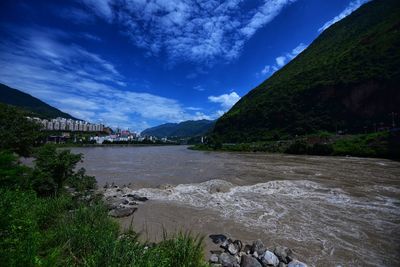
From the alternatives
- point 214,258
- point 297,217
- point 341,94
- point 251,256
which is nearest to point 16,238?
point 214,258

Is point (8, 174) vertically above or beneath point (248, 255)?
above

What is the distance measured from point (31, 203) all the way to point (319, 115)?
379 ft

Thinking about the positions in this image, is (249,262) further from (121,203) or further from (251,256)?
(121,203)

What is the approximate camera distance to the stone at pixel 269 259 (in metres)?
7.33

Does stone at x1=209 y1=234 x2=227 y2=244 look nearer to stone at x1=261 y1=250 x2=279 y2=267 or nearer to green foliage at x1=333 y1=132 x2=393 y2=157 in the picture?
stone at x1=261 y1=250 x2=279 y2=267

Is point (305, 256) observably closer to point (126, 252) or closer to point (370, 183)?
point (126, 252)

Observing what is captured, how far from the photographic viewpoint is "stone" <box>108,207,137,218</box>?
39.6 ft

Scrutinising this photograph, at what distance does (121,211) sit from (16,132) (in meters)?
13.6

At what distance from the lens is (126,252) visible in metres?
4.94

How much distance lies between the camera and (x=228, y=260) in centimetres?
738

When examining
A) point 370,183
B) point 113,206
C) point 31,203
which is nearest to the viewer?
point 31,203

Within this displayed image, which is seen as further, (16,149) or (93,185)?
(16,149)

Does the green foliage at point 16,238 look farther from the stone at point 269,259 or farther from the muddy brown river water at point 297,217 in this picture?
the stone at point 269,259

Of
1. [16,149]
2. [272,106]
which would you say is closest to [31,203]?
[16,149]
